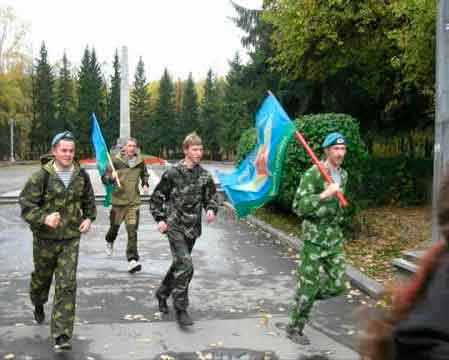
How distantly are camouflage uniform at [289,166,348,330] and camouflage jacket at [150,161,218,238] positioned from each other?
4.18 feet

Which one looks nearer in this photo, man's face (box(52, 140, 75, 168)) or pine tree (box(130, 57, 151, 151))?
man's face (box(52, 140, 75, 168))

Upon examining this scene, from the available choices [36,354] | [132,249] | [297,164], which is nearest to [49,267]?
[36,354]

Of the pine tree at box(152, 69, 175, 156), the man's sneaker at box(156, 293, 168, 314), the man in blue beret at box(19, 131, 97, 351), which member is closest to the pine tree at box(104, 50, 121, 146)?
the pine tree at box(152, 69, 175, 156)

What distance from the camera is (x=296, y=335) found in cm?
540

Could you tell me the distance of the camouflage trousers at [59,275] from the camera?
202 inches

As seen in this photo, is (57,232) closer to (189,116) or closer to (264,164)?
(264,164)

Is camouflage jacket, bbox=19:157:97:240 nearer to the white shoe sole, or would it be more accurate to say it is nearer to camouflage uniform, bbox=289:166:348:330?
camouflage uniform, bbox=289:166:348:330

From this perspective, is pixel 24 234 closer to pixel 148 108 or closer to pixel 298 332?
pixel 298 332

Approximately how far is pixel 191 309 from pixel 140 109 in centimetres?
7897

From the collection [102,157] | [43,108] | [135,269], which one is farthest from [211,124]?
[135,269]

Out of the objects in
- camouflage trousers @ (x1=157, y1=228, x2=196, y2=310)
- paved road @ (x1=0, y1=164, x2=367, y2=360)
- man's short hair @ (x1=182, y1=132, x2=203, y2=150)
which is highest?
man's short hair @ (x1=182, y1=132, x2=203, y2=150)

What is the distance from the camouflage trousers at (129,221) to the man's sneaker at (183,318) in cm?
→ 259

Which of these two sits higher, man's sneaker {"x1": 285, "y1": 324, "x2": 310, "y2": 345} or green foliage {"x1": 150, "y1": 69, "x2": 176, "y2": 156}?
green foliage {"x1": 150, "y1": 69, "x2": 176, "y2": 156}

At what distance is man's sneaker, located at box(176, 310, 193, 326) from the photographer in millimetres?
5914
